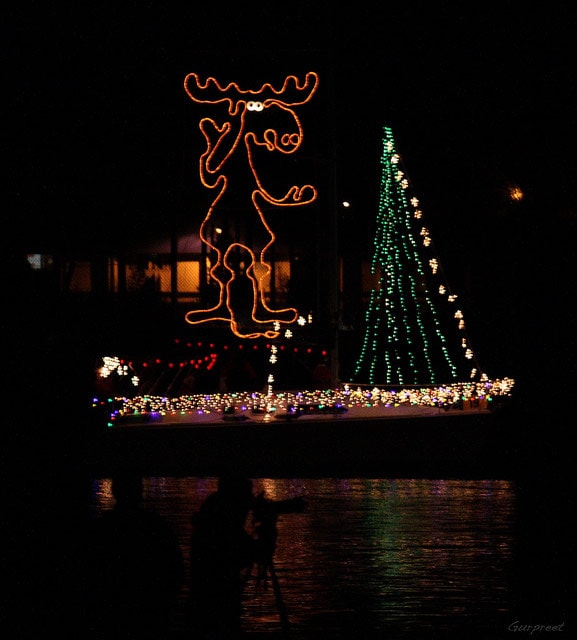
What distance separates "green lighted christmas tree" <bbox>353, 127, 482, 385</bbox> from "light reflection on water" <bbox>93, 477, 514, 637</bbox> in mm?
2413

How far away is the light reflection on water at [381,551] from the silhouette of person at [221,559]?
405mm

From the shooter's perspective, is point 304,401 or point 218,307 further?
point 218,307

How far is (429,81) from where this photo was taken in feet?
71.1

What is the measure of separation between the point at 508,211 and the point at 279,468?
13.5m

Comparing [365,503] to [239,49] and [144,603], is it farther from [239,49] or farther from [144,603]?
[239,49]

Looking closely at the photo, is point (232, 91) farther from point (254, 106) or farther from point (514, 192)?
point (514, 192)

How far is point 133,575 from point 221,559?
1.80 feet

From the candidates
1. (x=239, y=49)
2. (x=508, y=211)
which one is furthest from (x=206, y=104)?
(x=508, y=211)

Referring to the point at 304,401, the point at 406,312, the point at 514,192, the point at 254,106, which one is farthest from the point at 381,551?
the point at 514,192

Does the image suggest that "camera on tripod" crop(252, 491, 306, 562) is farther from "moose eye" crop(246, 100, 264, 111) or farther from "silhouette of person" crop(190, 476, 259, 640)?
"moose eye" crop(246, 100, 264, 111)

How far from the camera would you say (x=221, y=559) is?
5168mm

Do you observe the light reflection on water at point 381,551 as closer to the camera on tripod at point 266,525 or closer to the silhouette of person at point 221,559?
the camera on tripod at point 266,525

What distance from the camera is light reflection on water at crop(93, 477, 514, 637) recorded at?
6812 millimetres

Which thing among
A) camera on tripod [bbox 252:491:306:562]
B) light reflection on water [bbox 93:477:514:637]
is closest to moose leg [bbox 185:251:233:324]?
light reflection on water [bbox 93:477:514:637]
